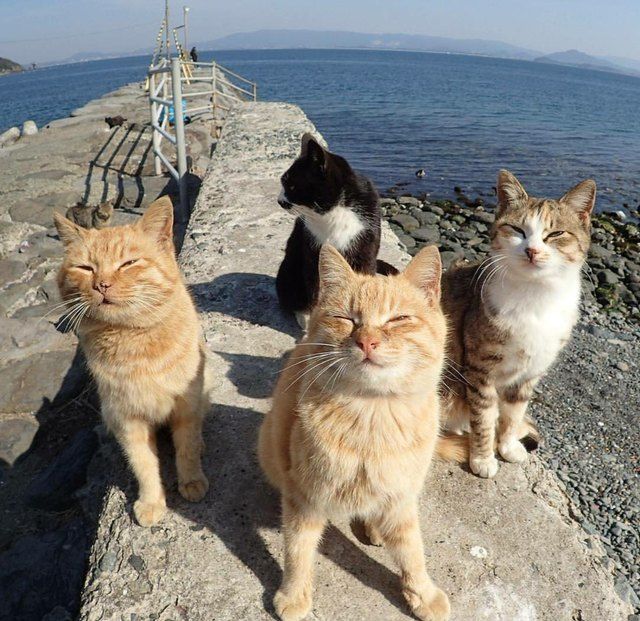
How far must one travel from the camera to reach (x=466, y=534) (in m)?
2.18

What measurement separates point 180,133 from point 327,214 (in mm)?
4826

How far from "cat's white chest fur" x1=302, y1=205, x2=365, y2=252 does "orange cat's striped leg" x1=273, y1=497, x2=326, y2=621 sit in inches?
78.6

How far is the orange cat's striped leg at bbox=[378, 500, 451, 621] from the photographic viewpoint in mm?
1820

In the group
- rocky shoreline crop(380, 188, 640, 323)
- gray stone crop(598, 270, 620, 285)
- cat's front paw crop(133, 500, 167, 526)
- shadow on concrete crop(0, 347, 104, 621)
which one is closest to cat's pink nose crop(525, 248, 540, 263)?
cat's front paw crop(133, 500, 167, 526)

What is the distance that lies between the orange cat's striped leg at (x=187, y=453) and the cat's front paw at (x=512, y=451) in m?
1.48

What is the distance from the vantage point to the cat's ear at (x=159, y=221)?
2.25 metres

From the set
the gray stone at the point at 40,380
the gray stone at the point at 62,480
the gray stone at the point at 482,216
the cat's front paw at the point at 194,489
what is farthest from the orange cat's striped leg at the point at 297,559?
the gray stone at the point at 482,216

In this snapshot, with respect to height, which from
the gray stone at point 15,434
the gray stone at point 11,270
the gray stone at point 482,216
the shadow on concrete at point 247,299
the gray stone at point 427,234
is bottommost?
the gray stone at point 15,434

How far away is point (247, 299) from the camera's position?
403 centimetres

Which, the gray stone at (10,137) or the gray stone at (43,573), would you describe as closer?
the gray stone at (43,573)

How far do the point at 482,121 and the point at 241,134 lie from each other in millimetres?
17693

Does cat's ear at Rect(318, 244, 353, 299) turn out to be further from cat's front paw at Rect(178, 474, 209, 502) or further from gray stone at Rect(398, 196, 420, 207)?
gray stone at Rect(398, 196, 420, 207)

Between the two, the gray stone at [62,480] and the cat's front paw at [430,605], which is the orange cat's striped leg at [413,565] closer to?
the cat's front paw at [430,605]

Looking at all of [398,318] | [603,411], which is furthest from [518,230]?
[603,411]
